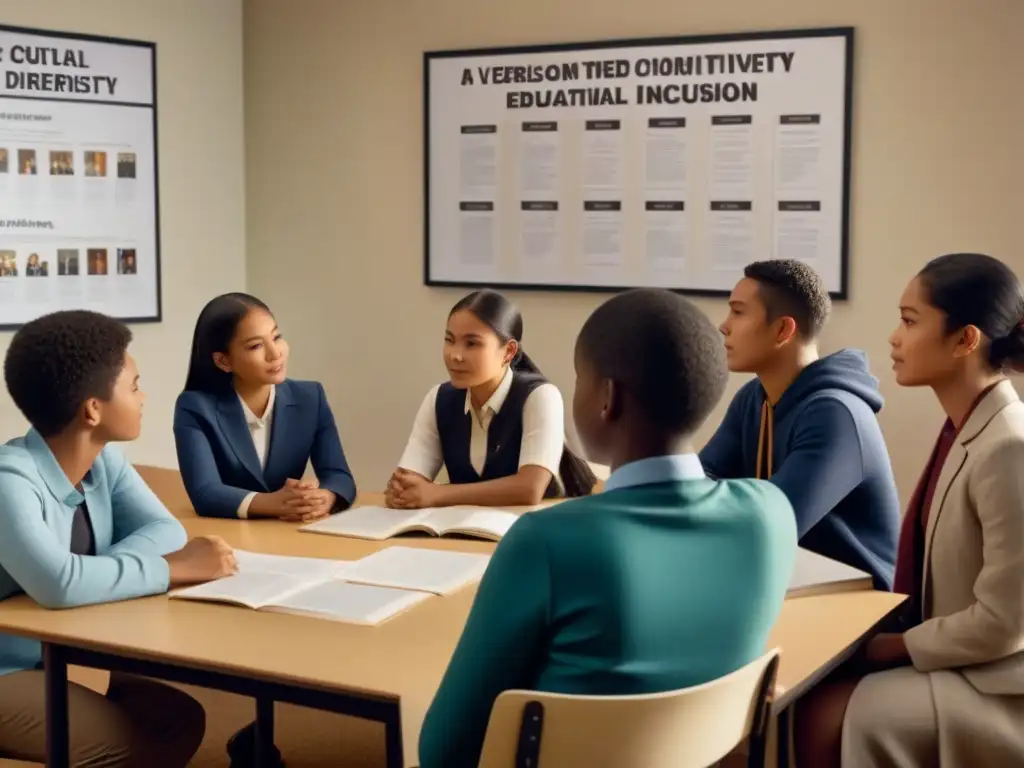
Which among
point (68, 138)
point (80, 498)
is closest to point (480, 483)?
point (80, 498)

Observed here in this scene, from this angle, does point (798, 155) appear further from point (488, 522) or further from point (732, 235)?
point (488, 522)

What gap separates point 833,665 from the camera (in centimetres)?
209

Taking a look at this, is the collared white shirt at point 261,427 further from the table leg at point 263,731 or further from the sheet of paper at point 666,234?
the sheet of paper at point 666,234

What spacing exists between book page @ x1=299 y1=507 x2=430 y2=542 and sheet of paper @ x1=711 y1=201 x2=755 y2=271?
1.82 metres

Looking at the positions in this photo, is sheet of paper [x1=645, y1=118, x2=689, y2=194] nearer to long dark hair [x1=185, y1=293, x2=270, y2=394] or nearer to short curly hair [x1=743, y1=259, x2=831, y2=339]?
short curly hair [x1=743, y1=259, x2=831, y2=339]

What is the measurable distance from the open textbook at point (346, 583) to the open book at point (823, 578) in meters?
0.60

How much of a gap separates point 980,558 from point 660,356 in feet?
3.08

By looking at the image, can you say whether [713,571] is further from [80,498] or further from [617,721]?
[80,498]

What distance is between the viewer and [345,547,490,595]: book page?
7.88ft

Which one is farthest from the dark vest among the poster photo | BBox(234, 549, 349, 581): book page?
the poster photo

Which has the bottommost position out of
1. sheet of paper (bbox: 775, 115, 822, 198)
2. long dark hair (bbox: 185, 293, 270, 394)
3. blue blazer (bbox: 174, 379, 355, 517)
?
blue blazer (bbox: 174, 379, 355, 517)

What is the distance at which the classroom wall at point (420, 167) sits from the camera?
4.07 m

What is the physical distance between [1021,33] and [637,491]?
299 centimetres

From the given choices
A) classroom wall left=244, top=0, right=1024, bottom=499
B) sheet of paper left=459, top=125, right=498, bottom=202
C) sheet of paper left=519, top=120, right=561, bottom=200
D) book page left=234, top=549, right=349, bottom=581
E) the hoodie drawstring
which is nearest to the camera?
book page left=234, top=549, right=349, bottom=581
